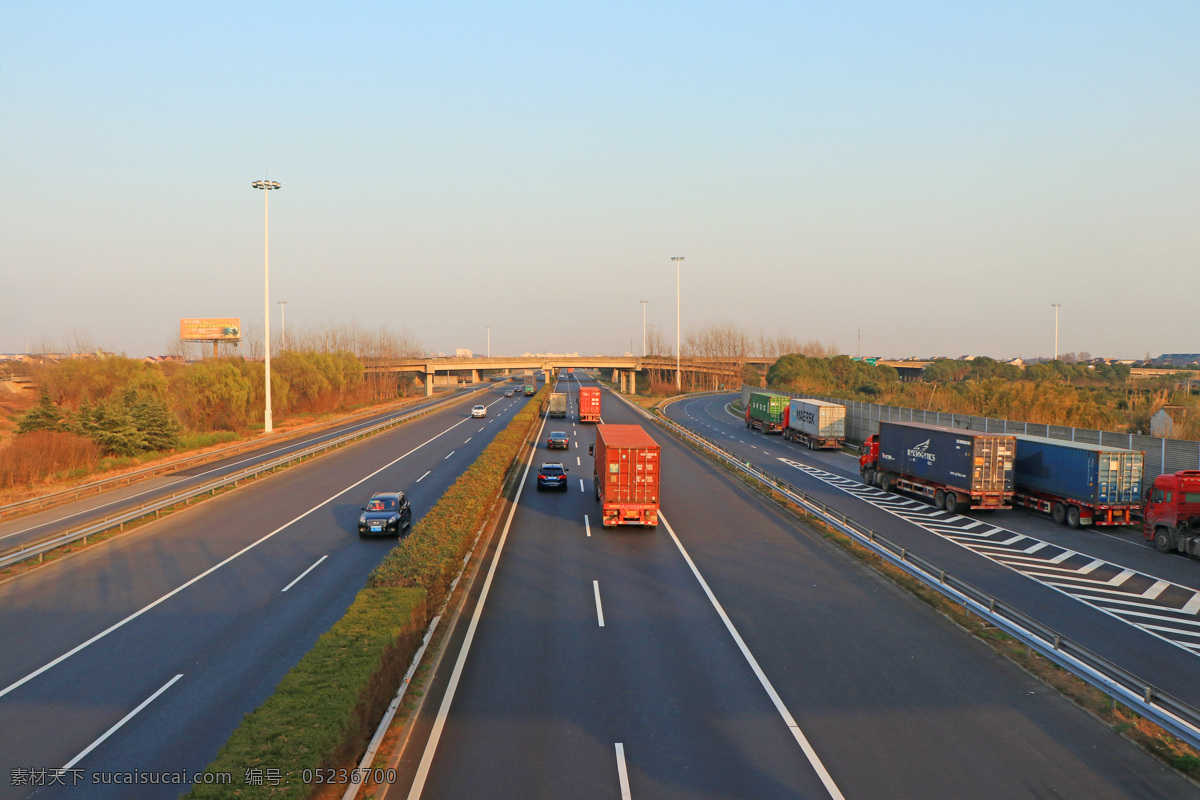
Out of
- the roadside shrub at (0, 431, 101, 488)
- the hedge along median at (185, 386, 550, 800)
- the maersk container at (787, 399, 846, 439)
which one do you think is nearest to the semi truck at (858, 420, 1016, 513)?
the maersk container at (787, 399, 846, 439)

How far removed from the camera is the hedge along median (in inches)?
316

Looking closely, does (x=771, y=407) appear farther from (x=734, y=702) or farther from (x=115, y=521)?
(x=734, y=702)

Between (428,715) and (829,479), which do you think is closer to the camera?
(428,715)

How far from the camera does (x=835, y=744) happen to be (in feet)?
34.4

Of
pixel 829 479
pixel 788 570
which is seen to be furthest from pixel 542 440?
pixel 788 570

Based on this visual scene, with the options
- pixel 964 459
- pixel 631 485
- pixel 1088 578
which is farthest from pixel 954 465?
pixel 631 485

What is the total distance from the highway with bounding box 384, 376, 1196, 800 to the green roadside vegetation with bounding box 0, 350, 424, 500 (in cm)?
3390

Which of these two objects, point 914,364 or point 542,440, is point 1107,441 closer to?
point 542,440

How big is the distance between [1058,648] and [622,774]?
8.82 meters

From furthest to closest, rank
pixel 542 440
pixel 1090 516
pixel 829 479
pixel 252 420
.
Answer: pixel 252 420 < pixel 542 440 < pixel 829 479 < pixel 1090 516

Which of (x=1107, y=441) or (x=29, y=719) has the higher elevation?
(x=1107, y=441)

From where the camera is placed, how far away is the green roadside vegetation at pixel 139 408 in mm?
40031

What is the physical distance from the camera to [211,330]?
337 ft

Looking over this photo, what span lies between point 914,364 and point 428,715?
19206 cm
